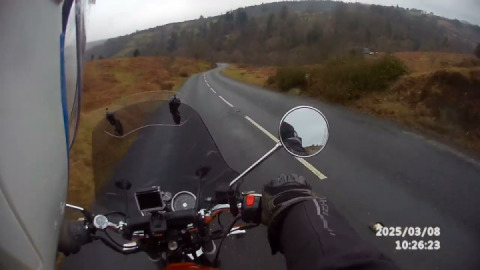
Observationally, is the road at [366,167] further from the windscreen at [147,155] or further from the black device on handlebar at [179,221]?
the black device on handlebar at [179,221]

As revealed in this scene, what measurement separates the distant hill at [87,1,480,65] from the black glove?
719mm

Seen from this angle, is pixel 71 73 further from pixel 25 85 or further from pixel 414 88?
pixel 414 88

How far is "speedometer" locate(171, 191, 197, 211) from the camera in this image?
2.07 metres

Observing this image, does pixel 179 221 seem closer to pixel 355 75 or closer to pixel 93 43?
pixel 93 43

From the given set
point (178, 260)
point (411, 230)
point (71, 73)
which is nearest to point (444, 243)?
point (411, 230)

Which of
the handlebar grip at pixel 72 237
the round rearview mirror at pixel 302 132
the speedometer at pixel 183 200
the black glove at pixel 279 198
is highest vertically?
the round rearview mirror at pixel 302 132

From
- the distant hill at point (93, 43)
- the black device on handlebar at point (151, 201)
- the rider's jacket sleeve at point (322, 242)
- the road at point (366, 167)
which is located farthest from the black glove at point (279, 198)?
the distant hill at point (93, 43)

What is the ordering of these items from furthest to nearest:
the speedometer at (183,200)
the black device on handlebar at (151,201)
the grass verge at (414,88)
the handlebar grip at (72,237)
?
the grass verge at (414,88) → the speedometer at (183,200) → the black device on handlebar at (151,201) → the handlebar grip at (72,237)

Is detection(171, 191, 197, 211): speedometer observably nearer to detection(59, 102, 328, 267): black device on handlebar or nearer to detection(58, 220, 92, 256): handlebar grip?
detection(59, 102, 328, 267): black device on handlebar

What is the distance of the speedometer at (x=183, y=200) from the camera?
2.07 metres

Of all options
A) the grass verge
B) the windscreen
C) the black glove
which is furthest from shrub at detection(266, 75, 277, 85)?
the black glove

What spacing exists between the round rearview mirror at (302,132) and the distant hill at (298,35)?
17.3 inches

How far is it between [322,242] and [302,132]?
0.56 m

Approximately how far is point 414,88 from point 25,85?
1.85 m
